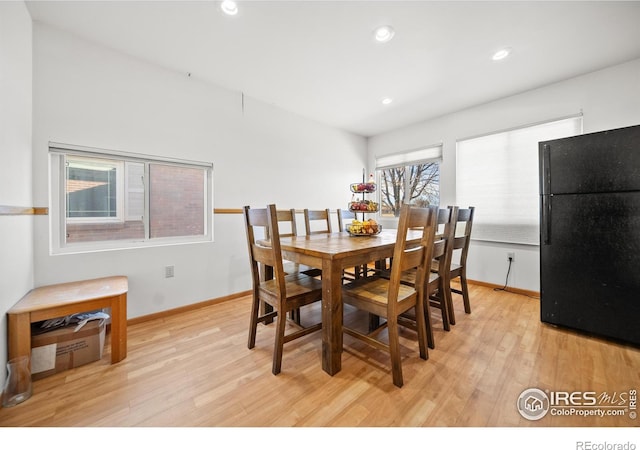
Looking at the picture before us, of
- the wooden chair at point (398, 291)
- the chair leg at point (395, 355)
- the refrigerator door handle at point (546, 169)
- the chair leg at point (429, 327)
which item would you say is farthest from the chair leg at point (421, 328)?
the refrigerator door handle at point (546, 169)

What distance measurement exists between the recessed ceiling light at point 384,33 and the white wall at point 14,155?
2.27 m

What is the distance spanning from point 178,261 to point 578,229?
11.6 feet

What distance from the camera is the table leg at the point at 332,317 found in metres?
A: 1.42

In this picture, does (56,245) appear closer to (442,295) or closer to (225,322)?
(225,322)

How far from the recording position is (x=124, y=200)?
2246 millimetres

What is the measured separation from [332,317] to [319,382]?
38 centimetres

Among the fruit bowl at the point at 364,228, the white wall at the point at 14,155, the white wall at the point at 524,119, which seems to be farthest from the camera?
the white wall at the point at 524,119

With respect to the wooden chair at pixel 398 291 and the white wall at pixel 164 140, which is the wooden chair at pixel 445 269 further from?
the white wall at pixel 164 140

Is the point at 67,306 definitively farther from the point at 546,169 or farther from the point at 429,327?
the point at 546,169

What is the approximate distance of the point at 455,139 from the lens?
3.39 metres

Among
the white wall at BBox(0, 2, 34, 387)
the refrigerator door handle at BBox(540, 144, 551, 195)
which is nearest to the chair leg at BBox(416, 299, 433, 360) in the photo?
the refrigerator door handle at BBox(540, 144, 551, 195)

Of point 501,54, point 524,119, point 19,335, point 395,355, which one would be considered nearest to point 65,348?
point 19,335

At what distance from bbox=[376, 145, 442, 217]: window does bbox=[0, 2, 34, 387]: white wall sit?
414 cm
